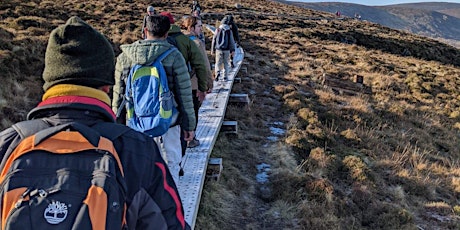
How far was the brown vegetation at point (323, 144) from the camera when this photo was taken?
506 cm

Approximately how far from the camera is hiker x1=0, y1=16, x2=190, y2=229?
1498 millimetres

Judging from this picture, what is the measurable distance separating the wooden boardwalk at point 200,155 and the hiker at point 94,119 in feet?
6.77

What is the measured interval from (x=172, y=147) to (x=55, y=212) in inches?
92.2

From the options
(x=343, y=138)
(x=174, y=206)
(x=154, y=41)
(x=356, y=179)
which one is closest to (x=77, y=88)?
(x=174, y=206)

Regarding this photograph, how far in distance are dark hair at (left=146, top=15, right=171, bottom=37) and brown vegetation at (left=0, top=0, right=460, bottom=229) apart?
6.79 feet

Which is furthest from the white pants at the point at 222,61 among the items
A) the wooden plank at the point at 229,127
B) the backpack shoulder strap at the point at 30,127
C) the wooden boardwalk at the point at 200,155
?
the backpack shoulder strap at the point at 30,127

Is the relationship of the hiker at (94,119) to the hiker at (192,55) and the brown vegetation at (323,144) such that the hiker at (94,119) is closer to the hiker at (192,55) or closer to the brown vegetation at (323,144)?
the hiker at (192,55)

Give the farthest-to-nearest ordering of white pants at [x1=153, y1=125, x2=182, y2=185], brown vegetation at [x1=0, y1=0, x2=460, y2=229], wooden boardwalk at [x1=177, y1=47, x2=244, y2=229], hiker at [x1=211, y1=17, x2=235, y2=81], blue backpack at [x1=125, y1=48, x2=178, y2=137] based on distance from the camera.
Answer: hiker at [x1=211, y1=17, x2=235, y2=81] → brown vegetation at [x1=0, y1=0, x2=460, y2=229] → wooden boardwalk at [x1=177, y1=47, x2=244, y2=229] → white pants at [x1=153, y1=125, x2=182, y2=185] → blue backpack at [x1=125, y1=48, x2=178, y2=137]

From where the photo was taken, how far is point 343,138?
808 centimetres

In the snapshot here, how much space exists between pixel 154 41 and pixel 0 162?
191 centimetres

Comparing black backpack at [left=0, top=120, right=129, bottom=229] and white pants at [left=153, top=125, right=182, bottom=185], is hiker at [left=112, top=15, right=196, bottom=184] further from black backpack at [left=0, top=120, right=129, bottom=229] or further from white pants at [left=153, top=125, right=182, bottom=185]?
black backpack at [left=0, top=120, right=129, bottom=229]

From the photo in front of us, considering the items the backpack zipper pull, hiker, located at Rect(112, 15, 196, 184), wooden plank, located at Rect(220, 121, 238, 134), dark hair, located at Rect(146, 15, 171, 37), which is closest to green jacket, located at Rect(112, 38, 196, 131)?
hiker, located at Rect(112, 15, 196, 184)

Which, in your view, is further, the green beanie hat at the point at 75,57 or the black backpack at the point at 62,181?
the green beanie hat at the point at 75,57

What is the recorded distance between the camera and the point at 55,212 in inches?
50.4
